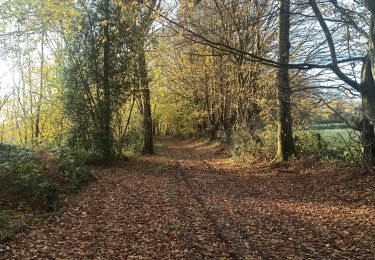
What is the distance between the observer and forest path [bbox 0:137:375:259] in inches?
215

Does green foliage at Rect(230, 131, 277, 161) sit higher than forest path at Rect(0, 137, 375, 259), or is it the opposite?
green foliage at Rect(230, 131, 277, 161)

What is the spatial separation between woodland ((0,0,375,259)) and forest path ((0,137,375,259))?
39 millimetres

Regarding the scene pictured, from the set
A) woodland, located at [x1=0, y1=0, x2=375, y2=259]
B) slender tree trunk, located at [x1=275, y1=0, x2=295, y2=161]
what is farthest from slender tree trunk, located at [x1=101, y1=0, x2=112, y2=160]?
slender tree trunk, located at [x1=275, y1=0, x2=295, y2=161]

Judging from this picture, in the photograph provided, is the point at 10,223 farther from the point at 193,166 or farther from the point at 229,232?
the point at 193,166

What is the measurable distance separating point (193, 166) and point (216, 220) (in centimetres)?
929

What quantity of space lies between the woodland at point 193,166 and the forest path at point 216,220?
4 centimetres

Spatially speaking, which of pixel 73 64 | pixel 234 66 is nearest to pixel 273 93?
pixel 234 66

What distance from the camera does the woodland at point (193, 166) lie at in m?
6.06

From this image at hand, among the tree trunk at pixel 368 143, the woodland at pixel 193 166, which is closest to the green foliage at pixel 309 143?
the woodland at pixel 193 166

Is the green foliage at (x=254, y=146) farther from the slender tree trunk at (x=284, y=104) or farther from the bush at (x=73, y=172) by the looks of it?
the bush at (x=73, y=172)

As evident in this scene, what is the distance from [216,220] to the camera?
709cm

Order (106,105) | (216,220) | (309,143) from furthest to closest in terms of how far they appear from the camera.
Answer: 1. (106,105)
2. (309,143)
3. (216,220)

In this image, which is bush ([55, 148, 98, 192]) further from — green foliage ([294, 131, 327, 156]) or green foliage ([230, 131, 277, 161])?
green foliage ([294, 131, 327, 156])

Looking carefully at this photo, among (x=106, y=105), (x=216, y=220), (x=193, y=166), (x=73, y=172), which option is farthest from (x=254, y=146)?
(x=216, y=220)
